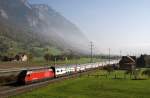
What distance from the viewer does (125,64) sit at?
471ft

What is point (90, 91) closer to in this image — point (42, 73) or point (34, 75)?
point (34, 75)

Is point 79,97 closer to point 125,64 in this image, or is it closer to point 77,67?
point 77,67

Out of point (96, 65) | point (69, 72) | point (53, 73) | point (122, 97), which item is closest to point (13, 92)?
point (122, 97)

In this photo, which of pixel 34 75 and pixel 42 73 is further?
pixel 42 73

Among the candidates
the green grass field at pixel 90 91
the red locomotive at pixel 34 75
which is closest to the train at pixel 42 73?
the red locomotive at pixel 34 75

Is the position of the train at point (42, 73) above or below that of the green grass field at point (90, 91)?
above

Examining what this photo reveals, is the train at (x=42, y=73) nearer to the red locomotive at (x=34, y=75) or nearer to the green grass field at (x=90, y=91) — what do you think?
the red locomotive at (x=34, y=75)

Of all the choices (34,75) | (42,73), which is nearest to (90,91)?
(34,75)

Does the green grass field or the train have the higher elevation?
the train

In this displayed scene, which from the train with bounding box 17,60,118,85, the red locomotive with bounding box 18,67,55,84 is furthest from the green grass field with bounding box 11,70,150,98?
the train with bounding box 17,60,118,85

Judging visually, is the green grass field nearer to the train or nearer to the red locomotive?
the red locomotive

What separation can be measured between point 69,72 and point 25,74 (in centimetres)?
3569

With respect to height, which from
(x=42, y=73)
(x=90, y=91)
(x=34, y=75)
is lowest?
(x=90, y=91)

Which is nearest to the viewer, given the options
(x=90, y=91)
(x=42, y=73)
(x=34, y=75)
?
(x=90, y=91)
